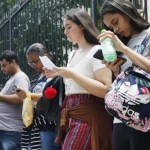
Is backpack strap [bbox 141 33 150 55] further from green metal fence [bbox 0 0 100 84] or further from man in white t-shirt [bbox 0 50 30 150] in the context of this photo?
man in white t-shirt [bbox 0 50 30 150]

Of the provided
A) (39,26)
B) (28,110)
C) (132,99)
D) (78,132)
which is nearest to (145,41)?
(132,99)

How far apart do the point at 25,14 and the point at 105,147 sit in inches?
154

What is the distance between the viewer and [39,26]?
6.17 metres

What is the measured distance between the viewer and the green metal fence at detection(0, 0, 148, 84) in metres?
5.32

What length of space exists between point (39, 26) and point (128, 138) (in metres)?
3.69

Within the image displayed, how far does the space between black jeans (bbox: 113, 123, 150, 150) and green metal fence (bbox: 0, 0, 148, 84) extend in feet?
6.71

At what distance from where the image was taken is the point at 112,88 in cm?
271

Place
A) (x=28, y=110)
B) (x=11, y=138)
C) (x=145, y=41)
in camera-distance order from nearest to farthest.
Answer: (x=145, y=41), (x=28, y=110), (x=11, y=138)

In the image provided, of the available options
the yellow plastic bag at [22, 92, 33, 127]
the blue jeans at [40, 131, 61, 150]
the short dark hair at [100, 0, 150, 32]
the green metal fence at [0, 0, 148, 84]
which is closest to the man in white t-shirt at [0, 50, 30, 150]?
the green metal fence at [0, 0, 148, 84]

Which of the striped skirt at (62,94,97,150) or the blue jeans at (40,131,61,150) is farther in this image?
the blue jeans at (40,131,61,150)

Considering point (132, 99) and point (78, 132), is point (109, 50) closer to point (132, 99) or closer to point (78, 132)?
point (132, 99)

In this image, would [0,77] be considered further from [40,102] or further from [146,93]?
[146,93]

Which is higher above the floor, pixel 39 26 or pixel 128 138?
pixel 39 26

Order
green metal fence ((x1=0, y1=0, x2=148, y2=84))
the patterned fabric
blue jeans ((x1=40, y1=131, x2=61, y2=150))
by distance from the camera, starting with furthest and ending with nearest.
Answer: green metal fence ((x1=0, y1=0, x2=148, y2=84)) < blue jeans ((x1=40, y1=131, x2=61, y2=150)) < the patterned fabric
